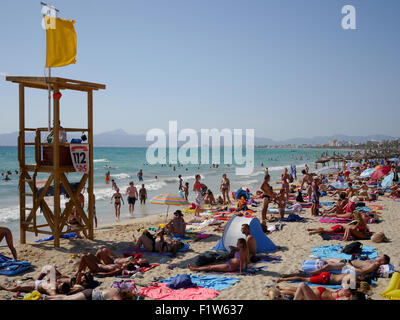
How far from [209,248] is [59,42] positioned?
243 inches

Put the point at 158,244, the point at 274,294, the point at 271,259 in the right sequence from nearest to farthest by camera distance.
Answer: the point at 274,294, the point at 271,259, the point at 158,244

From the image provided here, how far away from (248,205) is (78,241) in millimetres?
7583

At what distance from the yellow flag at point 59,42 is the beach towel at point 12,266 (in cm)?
450

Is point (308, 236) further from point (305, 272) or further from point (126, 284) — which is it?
point (126, 284)

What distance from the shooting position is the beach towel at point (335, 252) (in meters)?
6.93

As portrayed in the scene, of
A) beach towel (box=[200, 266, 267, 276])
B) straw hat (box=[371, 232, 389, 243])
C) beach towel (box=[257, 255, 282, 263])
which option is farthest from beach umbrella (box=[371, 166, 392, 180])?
beach towel (box=[200, 266, 267, 276])

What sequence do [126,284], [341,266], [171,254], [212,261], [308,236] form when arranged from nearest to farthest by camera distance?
1. [126,284]
2. [341,266]
3. [212,261]
4. [171,254]
5. [308,236]

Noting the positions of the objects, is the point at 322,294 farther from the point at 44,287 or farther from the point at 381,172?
the point at 381,172

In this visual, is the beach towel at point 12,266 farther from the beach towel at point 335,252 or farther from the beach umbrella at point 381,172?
the beach umbrella at point 381,172

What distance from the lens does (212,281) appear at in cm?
586

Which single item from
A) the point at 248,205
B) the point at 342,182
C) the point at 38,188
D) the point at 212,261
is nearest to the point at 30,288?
the point at 212,261

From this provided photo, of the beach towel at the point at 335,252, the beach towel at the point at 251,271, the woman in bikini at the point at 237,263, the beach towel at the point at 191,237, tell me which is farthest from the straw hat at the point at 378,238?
the beach towel at the point at 191,237

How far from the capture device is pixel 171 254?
7.65 metres

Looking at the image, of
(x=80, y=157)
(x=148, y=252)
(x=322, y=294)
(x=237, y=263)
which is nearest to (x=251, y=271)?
(x=237, y=263)
